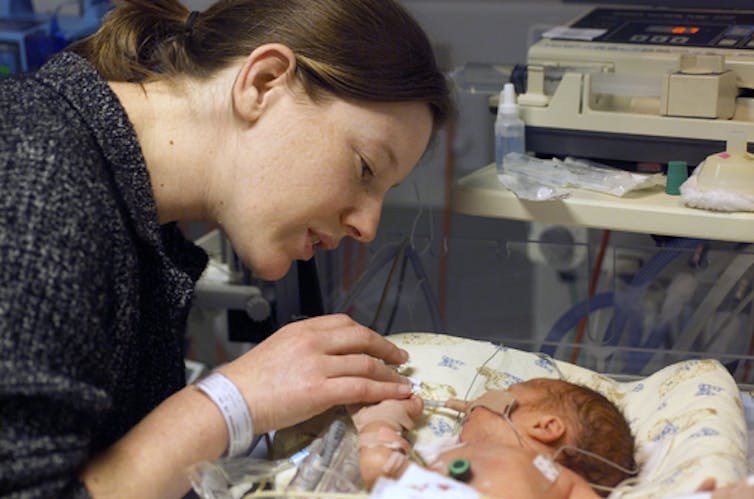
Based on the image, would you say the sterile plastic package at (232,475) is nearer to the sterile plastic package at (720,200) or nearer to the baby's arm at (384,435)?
the baby's arm at (384,435)

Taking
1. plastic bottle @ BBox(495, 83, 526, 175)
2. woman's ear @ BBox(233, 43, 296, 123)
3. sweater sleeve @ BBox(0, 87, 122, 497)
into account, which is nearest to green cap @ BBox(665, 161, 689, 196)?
plastic bottle @ BBox(495, 83, 526, 175)

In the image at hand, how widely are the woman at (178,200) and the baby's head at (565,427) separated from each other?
0.12m

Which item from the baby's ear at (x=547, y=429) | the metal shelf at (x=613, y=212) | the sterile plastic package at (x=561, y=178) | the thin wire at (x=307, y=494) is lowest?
the baby's ear at (x=547, y=429)

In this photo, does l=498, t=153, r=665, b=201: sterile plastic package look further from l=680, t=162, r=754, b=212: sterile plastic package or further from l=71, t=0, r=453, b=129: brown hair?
l=71, t=0, r=453, b=129: brown hair

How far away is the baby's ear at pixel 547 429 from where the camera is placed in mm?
1269

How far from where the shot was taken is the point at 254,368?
123 cm

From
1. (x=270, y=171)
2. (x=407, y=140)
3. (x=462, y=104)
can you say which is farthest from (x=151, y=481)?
(x=462, y=104)

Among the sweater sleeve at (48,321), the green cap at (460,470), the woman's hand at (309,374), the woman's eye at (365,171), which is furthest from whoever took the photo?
the woman's eye at (365,171)

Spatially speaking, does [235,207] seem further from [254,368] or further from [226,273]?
[226,273]

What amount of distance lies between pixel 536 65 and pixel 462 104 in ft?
0.88

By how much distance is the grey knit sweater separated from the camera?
3.27ft

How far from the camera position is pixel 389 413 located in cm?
128

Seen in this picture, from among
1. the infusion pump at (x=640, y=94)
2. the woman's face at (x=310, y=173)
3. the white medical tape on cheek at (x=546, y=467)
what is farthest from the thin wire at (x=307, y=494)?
the infusion pump at (x=640, y=94)

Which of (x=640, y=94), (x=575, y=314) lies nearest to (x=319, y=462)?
(x=575, y=314)
